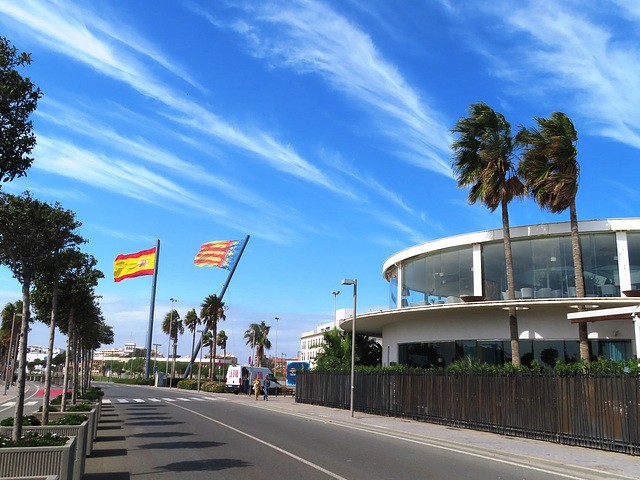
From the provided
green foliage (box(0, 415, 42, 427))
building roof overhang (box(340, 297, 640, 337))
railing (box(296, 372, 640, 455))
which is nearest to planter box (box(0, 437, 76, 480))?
green foliage (box(0, 415, 42, 427))

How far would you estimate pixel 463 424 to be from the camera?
62.8ft

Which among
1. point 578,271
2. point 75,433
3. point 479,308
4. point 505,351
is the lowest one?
point 75,433

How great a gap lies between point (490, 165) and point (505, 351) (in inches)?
334

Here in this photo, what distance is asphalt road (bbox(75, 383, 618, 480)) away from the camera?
32.2ft

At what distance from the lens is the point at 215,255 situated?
5941 centimetres

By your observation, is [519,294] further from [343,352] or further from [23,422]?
[23,422]

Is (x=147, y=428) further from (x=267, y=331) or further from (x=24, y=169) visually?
(x=267, y=331)

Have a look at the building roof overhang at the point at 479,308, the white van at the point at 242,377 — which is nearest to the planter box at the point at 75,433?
the building roof overhang at the point at 479,308

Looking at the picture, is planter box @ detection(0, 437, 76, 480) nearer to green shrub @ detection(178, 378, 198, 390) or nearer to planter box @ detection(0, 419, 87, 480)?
planter box @ detection(0, 419, 87, 480)

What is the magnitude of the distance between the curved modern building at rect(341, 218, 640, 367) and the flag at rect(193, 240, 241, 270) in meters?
31.8

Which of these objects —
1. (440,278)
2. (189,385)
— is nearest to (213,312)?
(189,385)

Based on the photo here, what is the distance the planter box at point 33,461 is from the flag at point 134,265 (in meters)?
50.4

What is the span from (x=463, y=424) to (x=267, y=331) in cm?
10894

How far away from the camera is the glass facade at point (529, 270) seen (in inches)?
869
